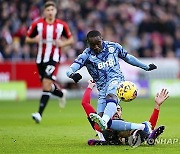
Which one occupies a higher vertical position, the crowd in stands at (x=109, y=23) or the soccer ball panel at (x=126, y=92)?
the soccer ball panel at (x=126, y=92)

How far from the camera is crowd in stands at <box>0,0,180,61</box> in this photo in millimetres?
26062

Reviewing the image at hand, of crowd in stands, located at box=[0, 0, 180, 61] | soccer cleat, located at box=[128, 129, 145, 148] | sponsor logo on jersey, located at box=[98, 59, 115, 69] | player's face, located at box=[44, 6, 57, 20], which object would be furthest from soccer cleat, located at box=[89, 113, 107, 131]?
crowd in stands, located at box=[0, 0, 180, 61]

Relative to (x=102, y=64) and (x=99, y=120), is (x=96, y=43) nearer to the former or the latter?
(x=102, y=64)

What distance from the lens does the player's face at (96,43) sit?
33.7ft

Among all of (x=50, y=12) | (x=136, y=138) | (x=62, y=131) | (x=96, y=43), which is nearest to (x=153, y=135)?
(x=136, y=138)

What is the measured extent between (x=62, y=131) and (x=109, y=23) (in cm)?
1563

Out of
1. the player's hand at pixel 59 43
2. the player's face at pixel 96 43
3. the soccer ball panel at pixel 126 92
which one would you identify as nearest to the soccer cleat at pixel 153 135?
the soccer ball panel at pixel 126 92

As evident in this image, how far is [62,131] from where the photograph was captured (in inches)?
498

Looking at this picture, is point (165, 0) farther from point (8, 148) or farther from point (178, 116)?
point (8, 148)

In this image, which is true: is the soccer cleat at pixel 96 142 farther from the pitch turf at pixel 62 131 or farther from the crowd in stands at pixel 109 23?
the crowd in stands at pixel 109 23

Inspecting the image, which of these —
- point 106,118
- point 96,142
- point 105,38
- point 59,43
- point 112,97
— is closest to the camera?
point 106,118

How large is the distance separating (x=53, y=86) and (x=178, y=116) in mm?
3145

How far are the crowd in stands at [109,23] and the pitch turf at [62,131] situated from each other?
19.8 feet

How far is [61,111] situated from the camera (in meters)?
18.5
